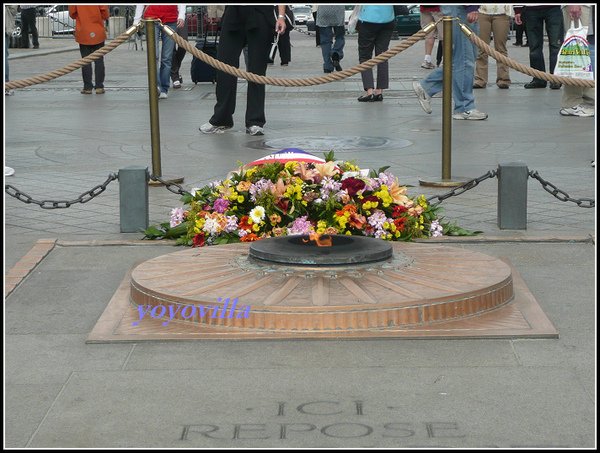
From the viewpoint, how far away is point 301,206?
251 inches

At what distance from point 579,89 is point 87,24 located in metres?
7.67

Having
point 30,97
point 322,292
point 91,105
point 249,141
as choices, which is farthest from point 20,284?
point 30,97

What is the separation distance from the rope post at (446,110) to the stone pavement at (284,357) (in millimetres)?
172

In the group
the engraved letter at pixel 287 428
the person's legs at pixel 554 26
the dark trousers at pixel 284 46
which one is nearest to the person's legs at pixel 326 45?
the dark trousers at pixel 284 46

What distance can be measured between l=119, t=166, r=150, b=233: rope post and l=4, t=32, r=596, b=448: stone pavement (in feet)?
0.51

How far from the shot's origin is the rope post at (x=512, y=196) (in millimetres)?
7122

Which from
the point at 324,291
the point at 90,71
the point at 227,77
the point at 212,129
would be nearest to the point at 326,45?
the point at 90,71

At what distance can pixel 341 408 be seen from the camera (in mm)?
3930

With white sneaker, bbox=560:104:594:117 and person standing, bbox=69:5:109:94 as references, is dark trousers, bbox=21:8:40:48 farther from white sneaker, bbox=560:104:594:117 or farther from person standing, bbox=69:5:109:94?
white sneaker, bbox=560:104:594:117

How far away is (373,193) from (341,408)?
8.79ft

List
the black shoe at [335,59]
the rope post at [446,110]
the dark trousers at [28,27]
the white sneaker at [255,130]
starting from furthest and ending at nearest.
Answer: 1. the dark trousers at [28,27]
2. the black shoe at [335,59]
3. the white sneaker at [255,130]
4. the rope post at [446,110]

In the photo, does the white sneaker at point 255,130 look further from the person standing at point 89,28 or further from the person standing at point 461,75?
the person standing at point 89,28

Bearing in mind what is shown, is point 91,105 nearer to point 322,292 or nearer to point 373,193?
point 373,193

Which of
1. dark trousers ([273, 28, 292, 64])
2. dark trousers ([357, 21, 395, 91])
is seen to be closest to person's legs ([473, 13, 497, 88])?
dark trousers ([357, 21, 395, 91])
